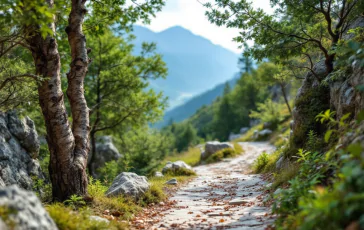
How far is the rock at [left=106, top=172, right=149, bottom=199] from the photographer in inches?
308

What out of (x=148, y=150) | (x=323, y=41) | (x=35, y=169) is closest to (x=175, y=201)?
(x=35, y=169)

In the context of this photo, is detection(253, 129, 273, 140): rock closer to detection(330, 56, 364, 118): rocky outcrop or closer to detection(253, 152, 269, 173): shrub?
Result: detection(253, 152, 269, 173): shrub

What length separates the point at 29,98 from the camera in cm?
766

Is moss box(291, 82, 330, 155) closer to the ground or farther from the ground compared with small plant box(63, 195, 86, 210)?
farther from the ground

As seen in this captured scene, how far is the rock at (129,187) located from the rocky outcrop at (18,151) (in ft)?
13.4

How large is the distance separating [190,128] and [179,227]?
289 ft

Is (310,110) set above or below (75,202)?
above

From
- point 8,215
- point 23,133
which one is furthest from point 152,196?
point 23,133

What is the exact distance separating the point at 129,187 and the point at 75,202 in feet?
5.54

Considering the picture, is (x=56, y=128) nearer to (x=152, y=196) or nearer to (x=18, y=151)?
Answer: (x=152, y=196)

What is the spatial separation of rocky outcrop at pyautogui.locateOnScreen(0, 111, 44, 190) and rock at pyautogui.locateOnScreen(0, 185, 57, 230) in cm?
690

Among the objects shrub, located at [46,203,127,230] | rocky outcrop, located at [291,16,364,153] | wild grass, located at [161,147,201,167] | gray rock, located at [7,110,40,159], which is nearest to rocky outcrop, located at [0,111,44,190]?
gray rock, located at [7,110,40,159]

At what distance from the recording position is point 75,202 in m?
6.65

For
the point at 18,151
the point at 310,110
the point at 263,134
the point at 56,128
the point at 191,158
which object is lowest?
the point at 191,158
